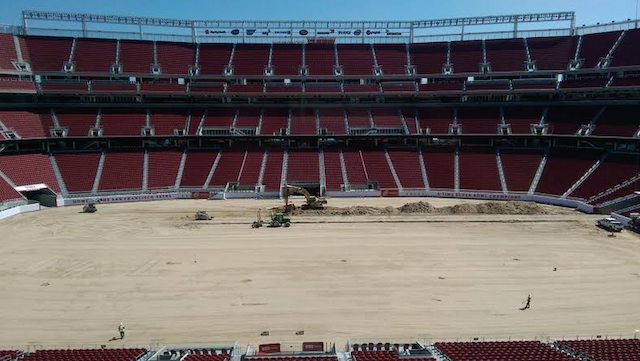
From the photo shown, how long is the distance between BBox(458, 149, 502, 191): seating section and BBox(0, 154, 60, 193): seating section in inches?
2365

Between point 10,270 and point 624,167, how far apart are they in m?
69.8

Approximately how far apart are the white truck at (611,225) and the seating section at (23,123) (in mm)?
76542

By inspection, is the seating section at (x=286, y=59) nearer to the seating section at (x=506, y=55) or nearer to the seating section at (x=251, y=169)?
the seating section at (x=251, y=169)

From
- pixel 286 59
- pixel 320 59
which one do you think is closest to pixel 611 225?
pixel 320 59

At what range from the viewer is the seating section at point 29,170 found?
2309 inches

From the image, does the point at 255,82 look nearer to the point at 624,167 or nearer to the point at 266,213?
the point at 266,213

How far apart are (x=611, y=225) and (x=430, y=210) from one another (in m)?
19.3

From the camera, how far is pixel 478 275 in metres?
32.0

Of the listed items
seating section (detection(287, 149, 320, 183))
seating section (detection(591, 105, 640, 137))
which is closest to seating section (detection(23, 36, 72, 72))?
seating section (detection(287, 149, 320, 183))

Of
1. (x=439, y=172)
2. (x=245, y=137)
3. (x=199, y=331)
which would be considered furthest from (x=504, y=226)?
(x=245, y=137)

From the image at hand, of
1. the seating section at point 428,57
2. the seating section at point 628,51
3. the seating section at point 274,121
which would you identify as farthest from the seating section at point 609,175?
the seating section at point 274,121

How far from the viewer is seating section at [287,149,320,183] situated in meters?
67.1

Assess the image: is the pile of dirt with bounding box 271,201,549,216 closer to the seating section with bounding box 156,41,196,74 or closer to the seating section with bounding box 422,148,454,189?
the seating section with bounding box 422,148,454,189

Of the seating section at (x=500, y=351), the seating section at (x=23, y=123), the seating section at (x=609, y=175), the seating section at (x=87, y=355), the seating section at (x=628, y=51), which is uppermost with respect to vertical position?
the seating section at (x=628, y=51)
